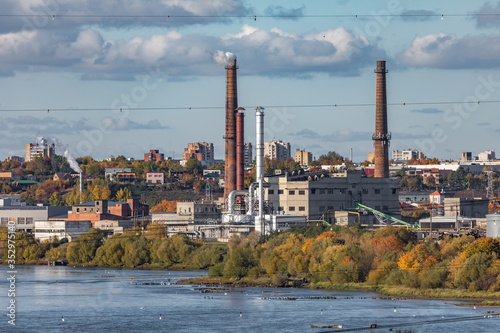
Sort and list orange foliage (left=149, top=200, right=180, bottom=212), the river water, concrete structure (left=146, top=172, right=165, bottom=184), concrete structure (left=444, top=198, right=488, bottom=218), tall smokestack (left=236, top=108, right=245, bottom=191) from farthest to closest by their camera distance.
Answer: concrete structure (left=146, top=172, right=165, bottom=184), orange foliage (left=149, top=200, right=180, bottom=212), concrete structure (left=444, top=198, right=488, bottom=218), tall smokestack (left=236, top=108, right=245, bottom=191), the river water

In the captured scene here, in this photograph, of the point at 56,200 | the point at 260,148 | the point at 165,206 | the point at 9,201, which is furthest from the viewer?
the point at 56,200

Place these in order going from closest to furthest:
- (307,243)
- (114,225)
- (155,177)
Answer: (307,243) < (114,225) < (155,177)

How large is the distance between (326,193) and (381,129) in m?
10.4

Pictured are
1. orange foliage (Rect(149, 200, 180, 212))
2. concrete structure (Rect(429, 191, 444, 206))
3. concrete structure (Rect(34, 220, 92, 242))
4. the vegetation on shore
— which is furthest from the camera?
orange foliage (Rect(149, 200, 180, 212))

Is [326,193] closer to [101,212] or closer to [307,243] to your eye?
[307,243]

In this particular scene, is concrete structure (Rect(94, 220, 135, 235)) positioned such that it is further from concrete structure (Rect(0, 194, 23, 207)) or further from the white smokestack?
the white smokestack

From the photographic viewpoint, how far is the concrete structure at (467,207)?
10993 cm

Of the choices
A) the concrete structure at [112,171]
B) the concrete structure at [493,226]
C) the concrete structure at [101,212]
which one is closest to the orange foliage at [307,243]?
the concrete structure at [493,226]

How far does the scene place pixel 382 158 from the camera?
110875mm

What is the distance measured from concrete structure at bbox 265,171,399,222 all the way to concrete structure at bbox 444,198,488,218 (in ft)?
22.9

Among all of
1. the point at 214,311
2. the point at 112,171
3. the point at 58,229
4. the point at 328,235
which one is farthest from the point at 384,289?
the point at 112,171

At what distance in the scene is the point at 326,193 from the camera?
10456 centimetres

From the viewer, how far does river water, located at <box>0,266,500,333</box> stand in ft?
164

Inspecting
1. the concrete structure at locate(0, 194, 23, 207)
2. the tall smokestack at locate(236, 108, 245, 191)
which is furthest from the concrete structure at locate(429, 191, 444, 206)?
the concrete structure at locate(0, 194, 23, 207)
